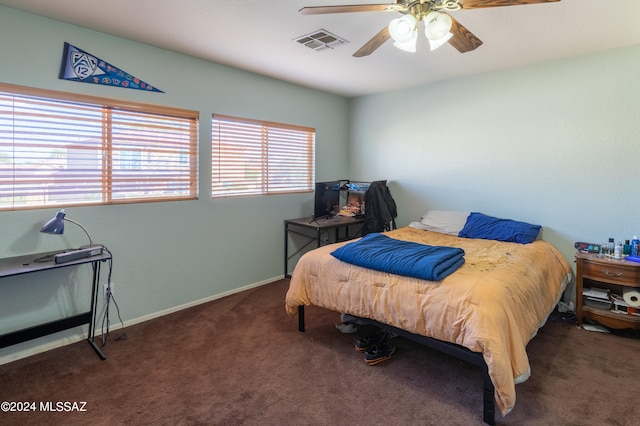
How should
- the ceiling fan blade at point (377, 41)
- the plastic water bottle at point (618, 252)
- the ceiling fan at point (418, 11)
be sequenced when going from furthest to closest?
the plastic water bottle at point (618, 252) → the ceiling fan blade at point (377, 41) → the ceiling fan at point (418, 11)

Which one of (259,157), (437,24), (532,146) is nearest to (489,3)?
(437,24)

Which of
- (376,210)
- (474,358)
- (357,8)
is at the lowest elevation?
(474,358)

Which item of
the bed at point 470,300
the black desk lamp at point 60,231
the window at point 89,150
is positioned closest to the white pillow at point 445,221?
the bed at point 470,300

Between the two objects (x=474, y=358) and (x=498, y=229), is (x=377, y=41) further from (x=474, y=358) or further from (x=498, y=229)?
(x=498, y=229)

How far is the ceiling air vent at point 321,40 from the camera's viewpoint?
8.85ft

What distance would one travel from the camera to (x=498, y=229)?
3461mm

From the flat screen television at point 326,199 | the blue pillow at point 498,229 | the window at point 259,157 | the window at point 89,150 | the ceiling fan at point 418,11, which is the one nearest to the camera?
the ceiling fan at point 418,11

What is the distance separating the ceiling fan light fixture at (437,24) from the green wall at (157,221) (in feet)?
7.64

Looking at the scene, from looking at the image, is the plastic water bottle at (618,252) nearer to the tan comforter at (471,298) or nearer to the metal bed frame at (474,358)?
the tan comforter at (471,298)

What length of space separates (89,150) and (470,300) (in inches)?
118

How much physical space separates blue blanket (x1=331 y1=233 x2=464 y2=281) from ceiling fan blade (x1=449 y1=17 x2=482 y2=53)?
1.41 metres

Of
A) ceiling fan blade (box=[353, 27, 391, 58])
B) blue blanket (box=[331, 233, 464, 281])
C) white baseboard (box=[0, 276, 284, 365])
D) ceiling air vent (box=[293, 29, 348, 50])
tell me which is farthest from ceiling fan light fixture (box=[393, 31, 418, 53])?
white baseboard (box=[0, 276, 284, 365])

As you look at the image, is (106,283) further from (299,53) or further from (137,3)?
(299,53)

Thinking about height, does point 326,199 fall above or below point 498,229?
above
